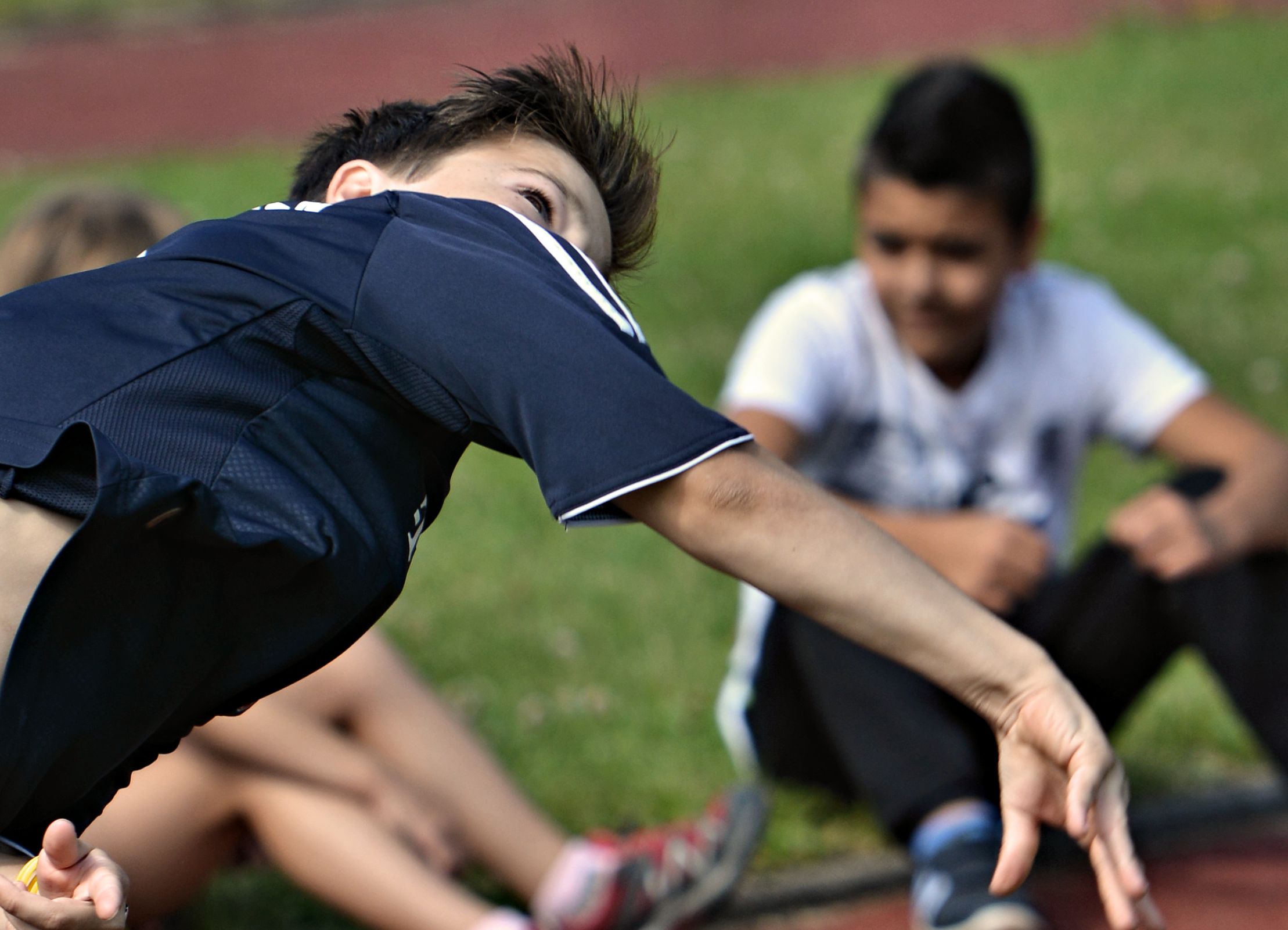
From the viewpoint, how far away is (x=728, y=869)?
9.27 ft

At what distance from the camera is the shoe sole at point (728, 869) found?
2746 millimetres

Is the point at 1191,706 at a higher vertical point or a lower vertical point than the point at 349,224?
lower

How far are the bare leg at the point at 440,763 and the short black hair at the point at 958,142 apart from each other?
145 cm

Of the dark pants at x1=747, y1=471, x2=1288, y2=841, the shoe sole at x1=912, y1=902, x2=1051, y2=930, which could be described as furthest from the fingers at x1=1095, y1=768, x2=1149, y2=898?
the dark pants at x1=747, y1=471, x2=1288, y2=841

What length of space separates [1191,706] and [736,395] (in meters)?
1.48

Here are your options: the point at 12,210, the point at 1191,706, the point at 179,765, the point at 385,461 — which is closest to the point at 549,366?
the point at 385,461

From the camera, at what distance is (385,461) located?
1371mm

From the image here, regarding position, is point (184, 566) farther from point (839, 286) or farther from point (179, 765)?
point (839, 286)

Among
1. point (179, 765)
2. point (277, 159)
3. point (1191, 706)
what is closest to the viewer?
point (179, 765)

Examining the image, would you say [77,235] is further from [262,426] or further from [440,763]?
[262,426]

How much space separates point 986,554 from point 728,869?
79cm

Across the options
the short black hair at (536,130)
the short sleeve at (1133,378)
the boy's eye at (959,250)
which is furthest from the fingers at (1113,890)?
the short sleeve at (1133,378)

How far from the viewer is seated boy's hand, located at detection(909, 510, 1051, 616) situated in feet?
9.35

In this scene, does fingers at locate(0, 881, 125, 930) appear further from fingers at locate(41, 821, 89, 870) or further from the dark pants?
the dark pants
